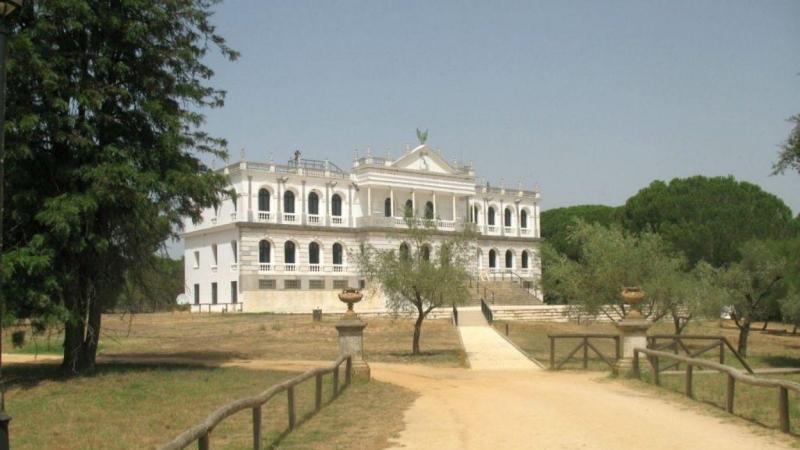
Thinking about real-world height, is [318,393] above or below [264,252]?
below

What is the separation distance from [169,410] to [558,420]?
21.4ft

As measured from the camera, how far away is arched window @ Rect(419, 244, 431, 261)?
90.9 ft

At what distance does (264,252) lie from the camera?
56656 millimetres

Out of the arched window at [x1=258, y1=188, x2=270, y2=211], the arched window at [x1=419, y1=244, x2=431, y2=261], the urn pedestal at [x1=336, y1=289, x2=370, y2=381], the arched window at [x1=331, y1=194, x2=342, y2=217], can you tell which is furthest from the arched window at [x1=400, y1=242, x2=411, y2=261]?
the arched window at [x1=331, y1=194, x2=342, y2=217]

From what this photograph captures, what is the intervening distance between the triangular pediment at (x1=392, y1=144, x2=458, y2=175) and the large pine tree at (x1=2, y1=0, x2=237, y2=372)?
4300 cm

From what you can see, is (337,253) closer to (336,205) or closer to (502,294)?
(336,205)

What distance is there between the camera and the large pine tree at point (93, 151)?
17.5 meters

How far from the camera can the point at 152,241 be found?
66.8 feet

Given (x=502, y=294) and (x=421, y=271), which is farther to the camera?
(x=502, y=294)

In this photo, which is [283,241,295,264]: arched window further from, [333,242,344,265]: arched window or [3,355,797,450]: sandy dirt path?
[3,355,797,450]: sandy dirt path

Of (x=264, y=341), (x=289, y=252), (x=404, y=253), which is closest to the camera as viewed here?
(x=404, y=253)

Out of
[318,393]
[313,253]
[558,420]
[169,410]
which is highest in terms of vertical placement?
[313,253]

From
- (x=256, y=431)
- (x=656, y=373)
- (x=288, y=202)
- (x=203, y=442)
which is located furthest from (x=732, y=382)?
(x=288, y=202)

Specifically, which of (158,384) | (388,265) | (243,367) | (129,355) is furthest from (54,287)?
(388,265)
